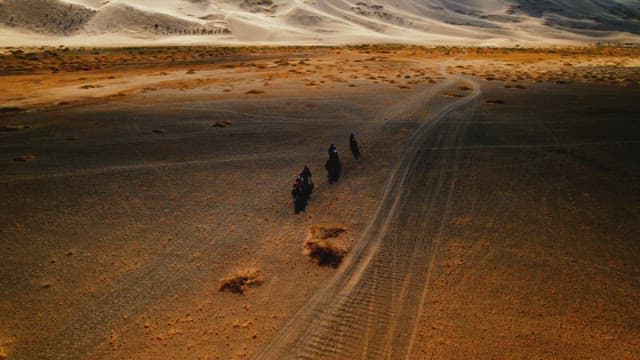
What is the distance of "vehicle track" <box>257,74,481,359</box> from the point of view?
8977mm

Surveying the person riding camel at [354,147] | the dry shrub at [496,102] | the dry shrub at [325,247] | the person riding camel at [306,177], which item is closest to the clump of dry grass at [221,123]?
the person riding camel at [354,147]

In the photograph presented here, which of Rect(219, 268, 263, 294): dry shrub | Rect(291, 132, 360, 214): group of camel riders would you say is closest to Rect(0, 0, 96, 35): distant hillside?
Rect(291, 132, 360, 214): group of camel riders

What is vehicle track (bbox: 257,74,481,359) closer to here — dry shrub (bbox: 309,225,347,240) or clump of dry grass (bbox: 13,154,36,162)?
dry shrub (bbox: 309,225,347,240)

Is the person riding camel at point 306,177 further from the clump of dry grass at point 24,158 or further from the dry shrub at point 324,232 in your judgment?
the clump of dry grass at point 24,158

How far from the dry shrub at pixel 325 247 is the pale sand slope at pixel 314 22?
87213 millimetres

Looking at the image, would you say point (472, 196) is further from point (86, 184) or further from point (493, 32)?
point (493, 32)

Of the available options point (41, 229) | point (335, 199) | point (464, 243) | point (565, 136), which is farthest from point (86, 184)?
point (565, 136)

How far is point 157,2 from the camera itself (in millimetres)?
123000

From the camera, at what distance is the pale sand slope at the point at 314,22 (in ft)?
318

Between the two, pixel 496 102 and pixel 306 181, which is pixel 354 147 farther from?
pixel 496 102

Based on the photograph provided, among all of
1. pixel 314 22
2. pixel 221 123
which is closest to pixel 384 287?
pixel 221 123

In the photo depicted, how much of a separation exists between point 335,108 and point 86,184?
17.3m

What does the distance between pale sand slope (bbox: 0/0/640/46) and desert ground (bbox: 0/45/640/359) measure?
75.7 meters

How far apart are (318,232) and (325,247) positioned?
121 centimetres
